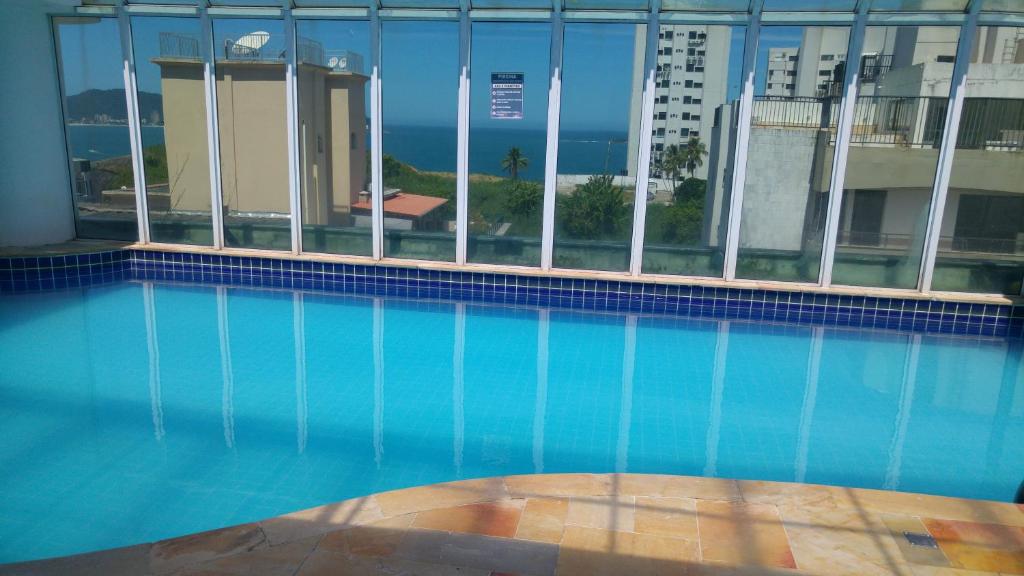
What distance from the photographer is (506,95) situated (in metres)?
7.63

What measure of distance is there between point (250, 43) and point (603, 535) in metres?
7.07

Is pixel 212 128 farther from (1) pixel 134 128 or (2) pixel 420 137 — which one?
(2) pixel 420 137

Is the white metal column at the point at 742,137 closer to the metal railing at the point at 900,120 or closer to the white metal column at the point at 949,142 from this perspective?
the metal railing at the point at 900,120

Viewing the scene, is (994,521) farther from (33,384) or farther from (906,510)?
(33,384)

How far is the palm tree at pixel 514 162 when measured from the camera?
776 centimetres

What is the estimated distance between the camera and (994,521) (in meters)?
3.36

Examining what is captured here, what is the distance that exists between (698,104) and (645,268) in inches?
71.7

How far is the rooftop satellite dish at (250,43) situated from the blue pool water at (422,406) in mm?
2947

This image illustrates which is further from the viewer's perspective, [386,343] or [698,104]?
[698,104]

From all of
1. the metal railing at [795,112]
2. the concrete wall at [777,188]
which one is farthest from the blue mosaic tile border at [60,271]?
the metal railing at [795,112]

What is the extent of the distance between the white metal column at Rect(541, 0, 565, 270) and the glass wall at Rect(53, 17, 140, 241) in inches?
187

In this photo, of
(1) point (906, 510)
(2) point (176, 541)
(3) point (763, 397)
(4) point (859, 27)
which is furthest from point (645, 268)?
(2) point (176, 541)

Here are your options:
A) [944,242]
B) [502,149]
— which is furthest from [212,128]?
[944,242]

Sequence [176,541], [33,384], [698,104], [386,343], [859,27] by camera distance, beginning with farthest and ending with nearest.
→ [698,104] → [859,27] → [386,343] → [33,384] → [176,541]
